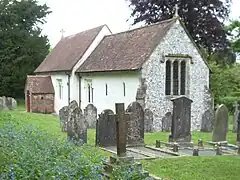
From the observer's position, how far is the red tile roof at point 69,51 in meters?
31.2

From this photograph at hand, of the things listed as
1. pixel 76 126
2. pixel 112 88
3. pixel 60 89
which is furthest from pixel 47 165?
pixel 60 89

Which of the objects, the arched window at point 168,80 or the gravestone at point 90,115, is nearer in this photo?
the gravestone at point 90,115

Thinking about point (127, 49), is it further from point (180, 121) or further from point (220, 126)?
point (180, 121)

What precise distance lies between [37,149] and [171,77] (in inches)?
580

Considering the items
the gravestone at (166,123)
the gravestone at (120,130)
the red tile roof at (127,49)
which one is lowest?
the gravestone at (166,123)

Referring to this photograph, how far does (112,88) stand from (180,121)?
10588 mm

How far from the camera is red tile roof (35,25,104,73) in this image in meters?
31.2

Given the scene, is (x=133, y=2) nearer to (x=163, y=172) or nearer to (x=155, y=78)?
(x=155, y=78)

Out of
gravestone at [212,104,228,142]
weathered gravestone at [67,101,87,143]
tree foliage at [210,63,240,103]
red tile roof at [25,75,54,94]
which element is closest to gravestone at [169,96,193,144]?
gravestone at [212,104,228,142]

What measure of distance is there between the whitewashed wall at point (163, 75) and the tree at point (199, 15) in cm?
970

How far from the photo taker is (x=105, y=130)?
51.1 feet

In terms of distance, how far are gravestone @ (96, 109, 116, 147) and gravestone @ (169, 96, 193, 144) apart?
2.28m

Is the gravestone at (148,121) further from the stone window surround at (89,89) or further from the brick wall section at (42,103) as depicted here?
the brick wall section at (42,103)

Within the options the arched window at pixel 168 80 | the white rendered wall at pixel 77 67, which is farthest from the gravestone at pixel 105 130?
the white rendered wall at pixel 77 67
